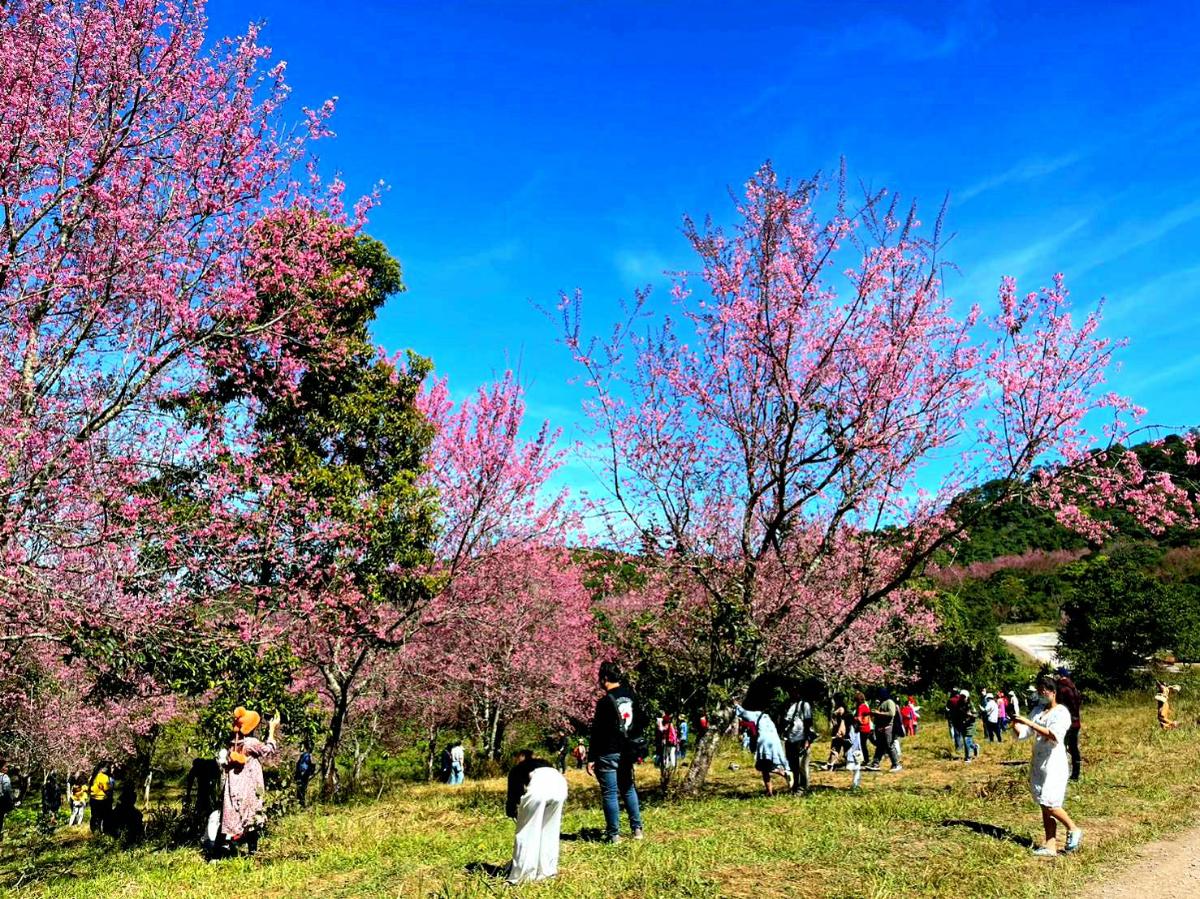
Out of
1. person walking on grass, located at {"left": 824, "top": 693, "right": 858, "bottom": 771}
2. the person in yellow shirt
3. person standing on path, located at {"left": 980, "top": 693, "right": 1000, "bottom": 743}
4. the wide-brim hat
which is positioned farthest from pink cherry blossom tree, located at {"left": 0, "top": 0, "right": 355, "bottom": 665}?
person standing on path, located at {"left": 980, "top": 693, "right": 1000, "bottom": 743}

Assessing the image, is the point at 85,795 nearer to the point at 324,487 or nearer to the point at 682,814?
the point at 324,487

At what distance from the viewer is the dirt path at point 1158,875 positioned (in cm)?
537

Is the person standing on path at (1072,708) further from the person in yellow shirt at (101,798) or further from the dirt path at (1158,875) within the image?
the person in yellow shirt at (101,798)

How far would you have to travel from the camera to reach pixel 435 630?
20.8 meters

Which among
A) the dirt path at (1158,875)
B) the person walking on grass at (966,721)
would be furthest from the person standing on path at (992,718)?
the dirt path at (1158,875)

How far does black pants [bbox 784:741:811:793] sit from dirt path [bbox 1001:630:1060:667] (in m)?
28.2

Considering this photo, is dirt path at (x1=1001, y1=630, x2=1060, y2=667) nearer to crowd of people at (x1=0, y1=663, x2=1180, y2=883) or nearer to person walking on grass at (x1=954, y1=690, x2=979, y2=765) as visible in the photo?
person walking on grass at (x1=954, y1=690, x2=979, y2=765)

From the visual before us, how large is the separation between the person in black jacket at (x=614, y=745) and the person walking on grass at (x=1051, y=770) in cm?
346

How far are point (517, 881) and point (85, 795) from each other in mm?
20102

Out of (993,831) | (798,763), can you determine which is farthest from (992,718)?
(993,831)

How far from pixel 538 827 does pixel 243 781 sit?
3391 millimetres

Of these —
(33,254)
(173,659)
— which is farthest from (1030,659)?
(33,254)

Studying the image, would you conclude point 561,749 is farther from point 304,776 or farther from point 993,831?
point 993,831

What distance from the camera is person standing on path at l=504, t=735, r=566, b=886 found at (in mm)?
5906
